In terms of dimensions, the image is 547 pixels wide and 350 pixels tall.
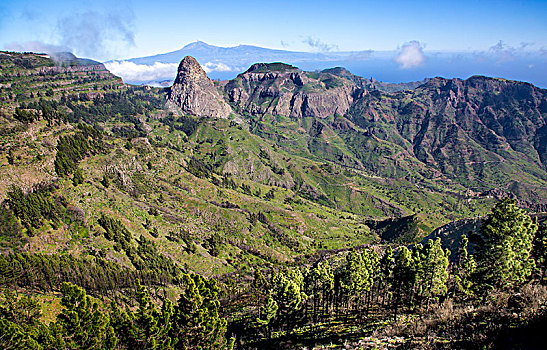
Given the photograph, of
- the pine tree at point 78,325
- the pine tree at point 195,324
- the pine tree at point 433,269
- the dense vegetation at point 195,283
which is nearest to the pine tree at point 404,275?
the dense vegetation at point 195,283

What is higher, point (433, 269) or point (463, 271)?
point (433, 269)

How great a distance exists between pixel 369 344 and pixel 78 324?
1658 inches

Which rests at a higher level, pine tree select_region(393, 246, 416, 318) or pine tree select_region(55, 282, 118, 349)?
pine tree select_region(55, 282, 118, 349)

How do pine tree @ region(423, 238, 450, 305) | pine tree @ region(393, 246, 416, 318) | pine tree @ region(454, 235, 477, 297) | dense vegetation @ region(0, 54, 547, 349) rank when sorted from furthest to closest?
pine tree @ region(454, 235, 477, 297) → pine tree @ region(393, 246, 416, 318) → pine tree @ region(423, 238, 450, 305) → dense vegetation @ region(0, 54, 547, 349)

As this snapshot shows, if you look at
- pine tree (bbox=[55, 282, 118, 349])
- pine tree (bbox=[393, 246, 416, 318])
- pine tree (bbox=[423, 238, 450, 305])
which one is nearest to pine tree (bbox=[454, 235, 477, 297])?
pine tree (bbox=[423, 238, 450, 305])

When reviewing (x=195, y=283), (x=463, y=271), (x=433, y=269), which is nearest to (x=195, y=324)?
(x=195, y=283)

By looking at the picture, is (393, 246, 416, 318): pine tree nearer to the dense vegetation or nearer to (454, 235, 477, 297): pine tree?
the dense vegetation

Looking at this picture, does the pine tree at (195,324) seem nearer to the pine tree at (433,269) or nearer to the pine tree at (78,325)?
the pine tree at (78,325)

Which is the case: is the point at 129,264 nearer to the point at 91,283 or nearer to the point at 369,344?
the point at 91,283

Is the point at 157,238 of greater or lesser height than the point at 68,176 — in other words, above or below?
below

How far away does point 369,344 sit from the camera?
3291 centimetres

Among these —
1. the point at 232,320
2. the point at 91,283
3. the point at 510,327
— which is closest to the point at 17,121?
the point at 91,283

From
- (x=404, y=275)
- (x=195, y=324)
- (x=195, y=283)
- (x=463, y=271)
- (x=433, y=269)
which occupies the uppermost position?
(x=195, y=283)

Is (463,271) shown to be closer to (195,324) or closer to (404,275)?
(404,275)
